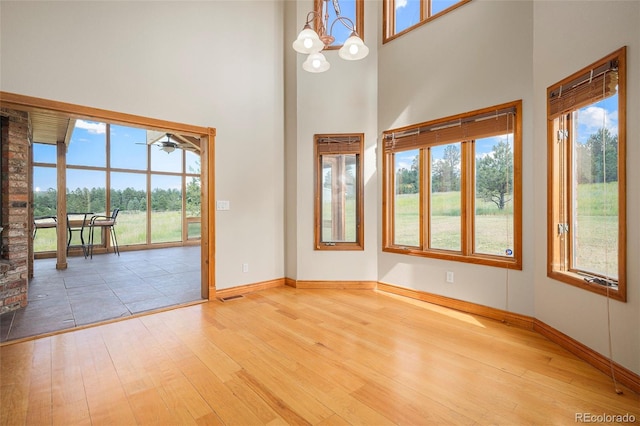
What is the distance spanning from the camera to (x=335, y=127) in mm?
4488

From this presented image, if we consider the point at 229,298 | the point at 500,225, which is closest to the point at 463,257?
the point at 500,225

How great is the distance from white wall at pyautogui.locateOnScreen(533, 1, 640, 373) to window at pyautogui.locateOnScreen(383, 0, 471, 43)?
116 centimetres

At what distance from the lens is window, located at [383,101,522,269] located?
329cm

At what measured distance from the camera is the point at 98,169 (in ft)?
26.8

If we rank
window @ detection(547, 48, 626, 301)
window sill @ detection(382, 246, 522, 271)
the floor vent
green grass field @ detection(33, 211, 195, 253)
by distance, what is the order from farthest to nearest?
green grass field @ detection(33, 211, 195, 253) → the floor vent → window sill @ detection(382, 246, 522, 271) → window @ detection(547, 48, 626, 301)

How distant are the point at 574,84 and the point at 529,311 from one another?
217 cm

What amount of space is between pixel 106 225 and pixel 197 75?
5509 mm

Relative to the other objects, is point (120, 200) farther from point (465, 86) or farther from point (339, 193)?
point (465, 86)

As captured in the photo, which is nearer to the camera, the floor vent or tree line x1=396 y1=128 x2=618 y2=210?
tree line x1=396 y1=128 x2=618 y2=210

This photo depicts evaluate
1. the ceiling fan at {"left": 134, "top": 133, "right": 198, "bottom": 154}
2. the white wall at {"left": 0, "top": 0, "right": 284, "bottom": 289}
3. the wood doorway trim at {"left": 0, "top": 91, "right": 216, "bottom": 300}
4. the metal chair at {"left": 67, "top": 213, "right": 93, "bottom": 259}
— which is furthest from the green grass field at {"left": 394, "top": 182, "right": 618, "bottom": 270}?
the metal chair at {"left": 67, "top": 213, "right": 93, "bottom": 259}

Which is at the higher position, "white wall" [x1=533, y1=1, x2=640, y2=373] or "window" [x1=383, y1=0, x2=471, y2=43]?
"window" [x1=383, y1=0, x2=471, y2=43]

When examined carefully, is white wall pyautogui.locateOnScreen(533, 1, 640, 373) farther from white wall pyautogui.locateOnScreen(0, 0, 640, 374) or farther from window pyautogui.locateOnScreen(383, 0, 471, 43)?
window pyautogui.locateOnScreen(383, 0, 471, 43)

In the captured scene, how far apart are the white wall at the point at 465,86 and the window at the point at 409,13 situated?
9cm

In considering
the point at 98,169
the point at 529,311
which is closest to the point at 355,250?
the point at 529,311
